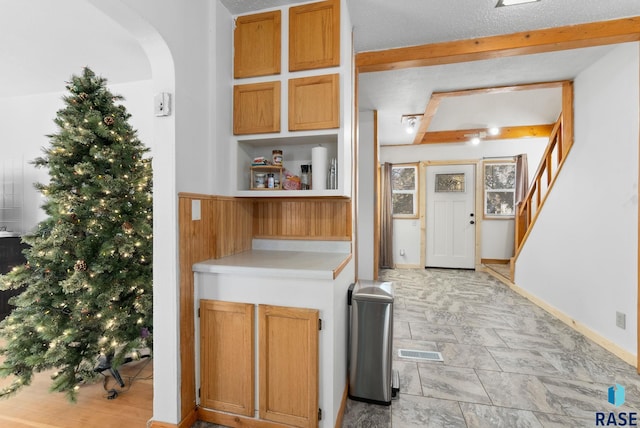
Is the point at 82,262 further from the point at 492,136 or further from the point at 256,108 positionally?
the point at 492,136

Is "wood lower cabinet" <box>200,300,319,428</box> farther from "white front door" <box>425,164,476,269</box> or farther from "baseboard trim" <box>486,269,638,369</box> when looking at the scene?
"white front door" <box>425,164,476,269</box>

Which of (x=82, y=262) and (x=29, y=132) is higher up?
(x=29, y=132)

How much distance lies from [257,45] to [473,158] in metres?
4.97

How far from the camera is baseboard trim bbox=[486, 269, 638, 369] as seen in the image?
2.31 metres

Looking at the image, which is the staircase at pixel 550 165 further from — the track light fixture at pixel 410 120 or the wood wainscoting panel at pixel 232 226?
the wood wainscoting panel at pixel 232 226

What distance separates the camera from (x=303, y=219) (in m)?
2.34

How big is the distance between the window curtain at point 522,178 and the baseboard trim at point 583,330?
76.4 inches

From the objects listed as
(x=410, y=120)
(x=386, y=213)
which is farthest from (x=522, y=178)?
(x=410, y=120)

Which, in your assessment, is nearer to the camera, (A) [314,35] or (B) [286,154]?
(A) [314,35]

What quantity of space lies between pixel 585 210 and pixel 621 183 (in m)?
0.50

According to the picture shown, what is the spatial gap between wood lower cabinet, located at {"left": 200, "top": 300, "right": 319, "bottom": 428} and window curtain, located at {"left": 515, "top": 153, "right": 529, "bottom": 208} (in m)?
5.37

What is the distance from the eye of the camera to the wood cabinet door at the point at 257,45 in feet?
6.39

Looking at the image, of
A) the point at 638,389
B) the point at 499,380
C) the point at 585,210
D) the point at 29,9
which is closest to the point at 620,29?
the point at 585,210

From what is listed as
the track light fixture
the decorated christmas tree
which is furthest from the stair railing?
the decorated christmas tree
